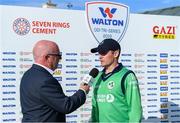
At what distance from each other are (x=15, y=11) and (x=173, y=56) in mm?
2719

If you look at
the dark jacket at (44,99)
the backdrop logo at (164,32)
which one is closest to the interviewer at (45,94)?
the dark jacket at (44,99)

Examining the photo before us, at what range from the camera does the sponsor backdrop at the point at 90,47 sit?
557 cm

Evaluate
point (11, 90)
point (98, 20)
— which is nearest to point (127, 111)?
point (11, 90)

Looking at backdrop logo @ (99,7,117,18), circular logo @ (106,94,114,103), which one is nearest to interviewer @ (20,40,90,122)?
circular logo @ (106,94,114,103)

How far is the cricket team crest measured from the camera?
6.21m

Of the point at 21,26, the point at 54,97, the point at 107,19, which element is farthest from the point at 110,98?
the point at 107,19

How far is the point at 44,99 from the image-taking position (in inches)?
149

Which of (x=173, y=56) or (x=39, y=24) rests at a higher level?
(x=39, y=24)

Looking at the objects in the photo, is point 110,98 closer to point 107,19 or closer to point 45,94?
point 45,94

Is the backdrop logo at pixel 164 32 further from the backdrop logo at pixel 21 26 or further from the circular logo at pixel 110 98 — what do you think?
A: the circular logo at pixel 110 98

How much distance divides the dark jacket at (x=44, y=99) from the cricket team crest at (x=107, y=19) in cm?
242

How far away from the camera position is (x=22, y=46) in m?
5.63

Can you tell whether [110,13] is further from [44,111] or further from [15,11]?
[44,111]

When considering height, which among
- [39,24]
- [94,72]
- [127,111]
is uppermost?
[39,24]
